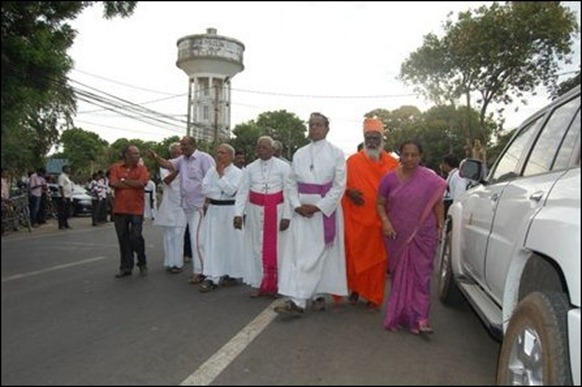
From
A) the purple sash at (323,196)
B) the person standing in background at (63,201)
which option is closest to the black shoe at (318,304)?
the purple sash at (323,196)

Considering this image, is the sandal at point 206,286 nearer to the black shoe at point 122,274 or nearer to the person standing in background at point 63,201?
the black shoe at point 122,274

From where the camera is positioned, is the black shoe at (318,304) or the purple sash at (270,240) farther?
the purple sash at (270,240)

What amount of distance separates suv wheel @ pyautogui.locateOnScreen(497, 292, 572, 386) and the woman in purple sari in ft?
5.50

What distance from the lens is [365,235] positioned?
20.2ft

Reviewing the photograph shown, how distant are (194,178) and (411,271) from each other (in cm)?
393

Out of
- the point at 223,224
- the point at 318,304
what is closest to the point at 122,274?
the point at 223,224

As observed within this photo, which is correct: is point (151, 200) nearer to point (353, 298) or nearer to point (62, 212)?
point (353, 298)

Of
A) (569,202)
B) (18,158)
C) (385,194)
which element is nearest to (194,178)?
(385,194)

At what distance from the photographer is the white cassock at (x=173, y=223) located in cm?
850

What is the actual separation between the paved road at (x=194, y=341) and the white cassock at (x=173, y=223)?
1.96 m

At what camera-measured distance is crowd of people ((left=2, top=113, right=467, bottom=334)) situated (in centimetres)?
519

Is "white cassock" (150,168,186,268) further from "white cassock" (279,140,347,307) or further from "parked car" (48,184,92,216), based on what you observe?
"parked car" (48,184,92,216)

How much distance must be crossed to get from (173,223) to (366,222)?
3.32 m

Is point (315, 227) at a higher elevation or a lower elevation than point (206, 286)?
higher
